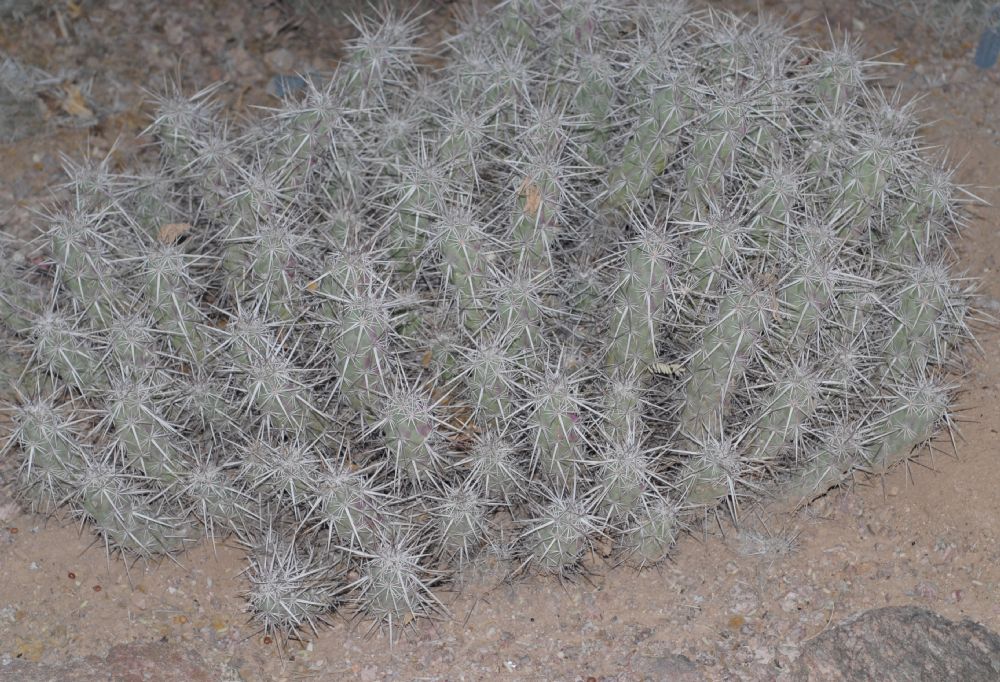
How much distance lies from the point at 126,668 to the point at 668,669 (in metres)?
1.65

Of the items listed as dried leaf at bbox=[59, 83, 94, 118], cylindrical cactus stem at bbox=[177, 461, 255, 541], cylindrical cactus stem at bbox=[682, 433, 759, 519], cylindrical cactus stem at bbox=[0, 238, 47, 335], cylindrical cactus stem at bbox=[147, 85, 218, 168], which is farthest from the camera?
dried leaf at bbox=[59, 83, 94, 118]

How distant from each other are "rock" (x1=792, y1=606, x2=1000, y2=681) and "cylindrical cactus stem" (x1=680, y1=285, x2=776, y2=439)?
75 cm

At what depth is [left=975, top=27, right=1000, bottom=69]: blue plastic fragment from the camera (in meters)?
5.36

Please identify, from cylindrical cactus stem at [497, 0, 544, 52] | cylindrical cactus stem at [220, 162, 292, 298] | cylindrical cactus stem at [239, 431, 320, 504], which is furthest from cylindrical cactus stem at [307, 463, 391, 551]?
cylindrical cactus stem at [497, 0, 544, 52]

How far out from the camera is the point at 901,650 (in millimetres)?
3375

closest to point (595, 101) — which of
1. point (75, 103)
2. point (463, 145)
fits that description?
point (463, 145)

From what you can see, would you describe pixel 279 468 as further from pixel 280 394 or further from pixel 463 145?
pixel 463 145

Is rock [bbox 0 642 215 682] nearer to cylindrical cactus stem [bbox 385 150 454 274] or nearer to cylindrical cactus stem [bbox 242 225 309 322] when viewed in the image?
cylindrical cactus stem [bbox 242 225 309 322]

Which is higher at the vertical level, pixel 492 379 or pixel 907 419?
pixel 492 379

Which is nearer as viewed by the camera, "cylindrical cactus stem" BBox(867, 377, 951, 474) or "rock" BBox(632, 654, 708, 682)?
"rock" BBox(632, 654, 708, 682)

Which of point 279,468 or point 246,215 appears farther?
point 246,215

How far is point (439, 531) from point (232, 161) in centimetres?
157

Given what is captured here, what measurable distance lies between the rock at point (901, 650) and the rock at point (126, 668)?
184 centimetres

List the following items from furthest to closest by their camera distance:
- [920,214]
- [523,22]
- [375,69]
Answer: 1. [523,22]
2. [375,69]
3. [920,214]
